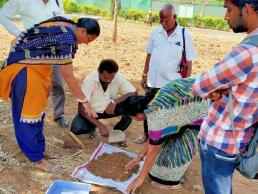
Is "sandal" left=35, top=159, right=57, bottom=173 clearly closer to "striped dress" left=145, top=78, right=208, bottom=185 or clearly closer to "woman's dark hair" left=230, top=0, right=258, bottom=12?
"striped dress" left=145, top=78, right=208, bottom=185

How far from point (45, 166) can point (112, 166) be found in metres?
0.67

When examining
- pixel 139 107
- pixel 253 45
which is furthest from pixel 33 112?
pixel 253 45

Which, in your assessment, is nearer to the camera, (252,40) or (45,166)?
(252,40)

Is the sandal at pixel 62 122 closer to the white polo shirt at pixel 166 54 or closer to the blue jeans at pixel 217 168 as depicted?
the white polo shirt at pixel 166 54

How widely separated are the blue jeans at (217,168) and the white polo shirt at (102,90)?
7.23 feet

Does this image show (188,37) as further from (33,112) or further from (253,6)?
(253,6)

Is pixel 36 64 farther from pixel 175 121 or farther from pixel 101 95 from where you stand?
pixel 175 121

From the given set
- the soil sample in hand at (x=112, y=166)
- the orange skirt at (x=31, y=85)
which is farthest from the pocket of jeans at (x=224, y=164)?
the orange skirt at (x=31, y=85)

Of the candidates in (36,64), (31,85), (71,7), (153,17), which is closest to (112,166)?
(31,85)

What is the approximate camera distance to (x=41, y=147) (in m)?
3.54

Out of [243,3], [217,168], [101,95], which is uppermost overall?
[243,3]

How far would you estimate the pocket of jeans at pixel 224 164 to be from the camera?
1909mm

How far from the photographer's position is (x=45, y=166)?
3.48 metres

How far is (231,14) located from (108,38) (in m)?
9.59
